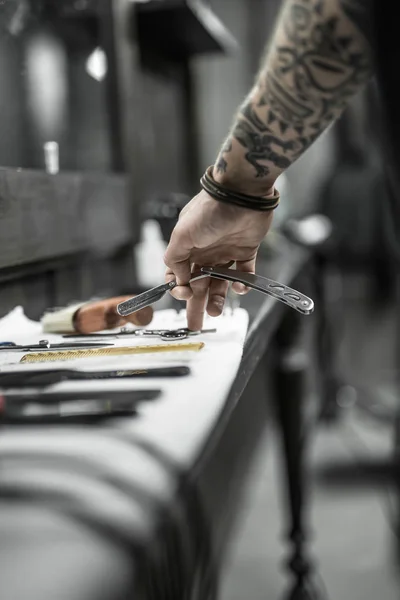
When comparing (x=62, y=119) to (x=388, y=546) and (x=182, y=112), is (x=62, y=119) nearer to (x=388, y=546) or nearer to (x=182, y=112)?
(x=182, y=112)

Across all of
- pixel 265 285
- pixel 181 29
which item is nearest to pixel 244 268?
pixel 265 285

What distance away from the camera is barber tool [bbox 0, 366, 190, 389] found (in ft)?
1.68

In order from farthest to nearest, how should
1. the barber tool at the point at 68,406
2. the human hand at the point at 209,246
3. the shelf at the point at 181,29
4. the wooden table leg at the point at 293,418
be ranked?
the shelf at the point at 181,29 → the wooden table leg at the point at 293,418 → the human hand at the point at 209,246 → the barber tool at the point at 68,406

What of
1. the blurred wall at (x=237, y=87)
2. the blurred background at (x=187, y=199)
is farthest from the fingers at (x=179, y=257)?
the blurred wall at (x=237, y=87)

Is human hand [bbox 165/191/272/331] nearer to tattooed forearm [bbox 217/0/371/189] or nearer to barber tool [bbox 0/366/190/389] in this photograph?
tattooed forearm [bbox 217/0/371/189]

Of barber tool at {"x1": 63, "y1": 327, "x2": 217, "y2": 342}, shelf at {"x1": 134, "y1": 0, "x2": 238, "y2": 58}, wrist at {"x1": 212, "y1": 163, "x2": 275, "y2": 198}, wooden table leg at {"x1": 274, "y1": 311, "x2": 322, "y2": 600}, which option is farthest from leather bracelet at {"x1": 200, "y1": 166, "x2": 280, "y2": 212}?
shelf at {"x1": 134, "y1": 0, "x2": 238, "y2": 58}

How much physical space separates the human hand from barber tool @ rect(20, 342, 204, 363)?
68mm

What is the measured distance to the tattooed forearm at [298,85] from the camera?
1.82ft

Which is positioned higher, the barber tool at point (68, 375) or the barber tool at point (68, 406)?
the barber tool at point (68, 406)

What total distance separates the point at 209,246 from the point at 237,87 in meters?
0.59

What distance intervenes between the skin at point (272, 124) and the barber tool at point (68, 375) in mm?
151

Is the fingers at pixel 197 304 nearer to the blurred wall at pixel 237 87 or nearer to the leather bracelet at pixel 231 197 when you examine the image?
the leather bracelet at pixel 231 197

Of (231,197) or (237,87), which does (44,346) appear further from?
(237,87)

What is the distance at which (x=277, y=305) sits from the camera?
829mm
